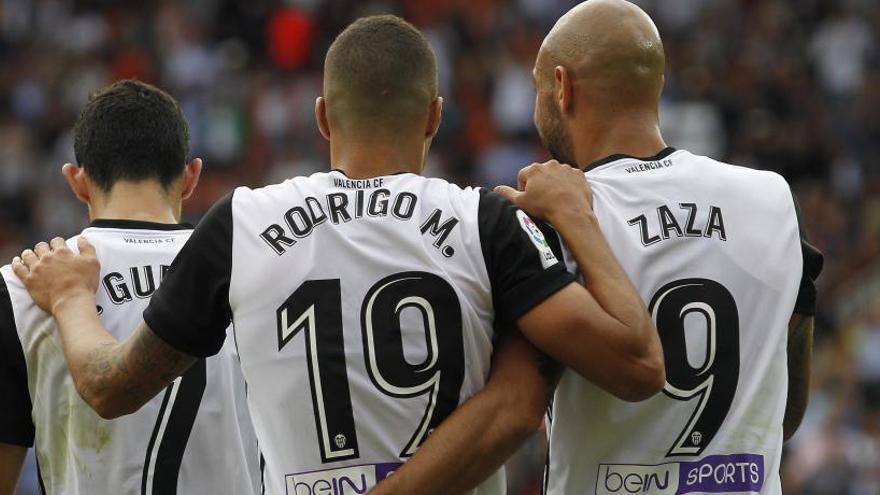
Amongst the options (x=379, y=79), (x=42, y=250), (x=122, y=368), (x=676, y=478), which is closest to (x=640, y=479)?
(x=676, y=478)

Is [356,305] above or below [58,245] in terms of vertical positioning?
below

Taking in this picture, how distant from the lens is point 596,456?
4297mm

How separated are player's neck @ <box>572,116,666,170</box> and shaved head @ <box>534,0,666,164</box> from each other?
3cm

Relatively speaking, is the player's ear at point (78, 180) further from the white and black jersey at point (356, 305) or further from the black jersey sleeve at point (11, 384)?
the white and black jersey at point (356, 305)

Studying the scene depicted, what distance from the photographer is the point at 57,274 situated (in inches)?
179

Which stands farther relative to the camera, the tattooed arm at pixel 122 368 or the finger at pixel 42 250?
the finger at pixel 42 250

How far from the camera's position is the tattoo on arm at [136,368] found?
413 centimetres

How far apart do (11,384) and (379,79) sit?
1515 mm

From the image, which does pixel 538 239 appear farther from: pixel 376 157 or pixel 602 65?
pixel 602 65

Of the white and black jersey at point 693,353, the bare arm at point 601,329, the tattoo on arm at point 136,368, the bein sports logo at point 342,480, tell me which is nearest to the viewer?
the bare arm at point 601,329

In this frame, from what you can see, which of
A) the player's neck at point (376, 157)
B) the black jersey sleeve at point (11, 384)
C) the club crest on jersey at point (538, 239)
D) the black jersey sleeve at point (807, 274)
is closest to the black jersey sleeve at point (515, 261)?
the club crest on jersey at point (538, 239)

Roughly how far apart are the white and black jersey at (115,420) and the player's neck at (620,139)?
134cm

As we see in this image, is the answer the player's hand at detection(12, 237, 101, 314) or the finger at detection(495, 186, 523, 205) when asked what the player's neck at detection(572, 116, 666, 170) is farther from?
the player's hand at detection(12, 237, 101, 314)

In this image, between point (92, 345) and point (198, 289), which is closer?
point (198, 289)
